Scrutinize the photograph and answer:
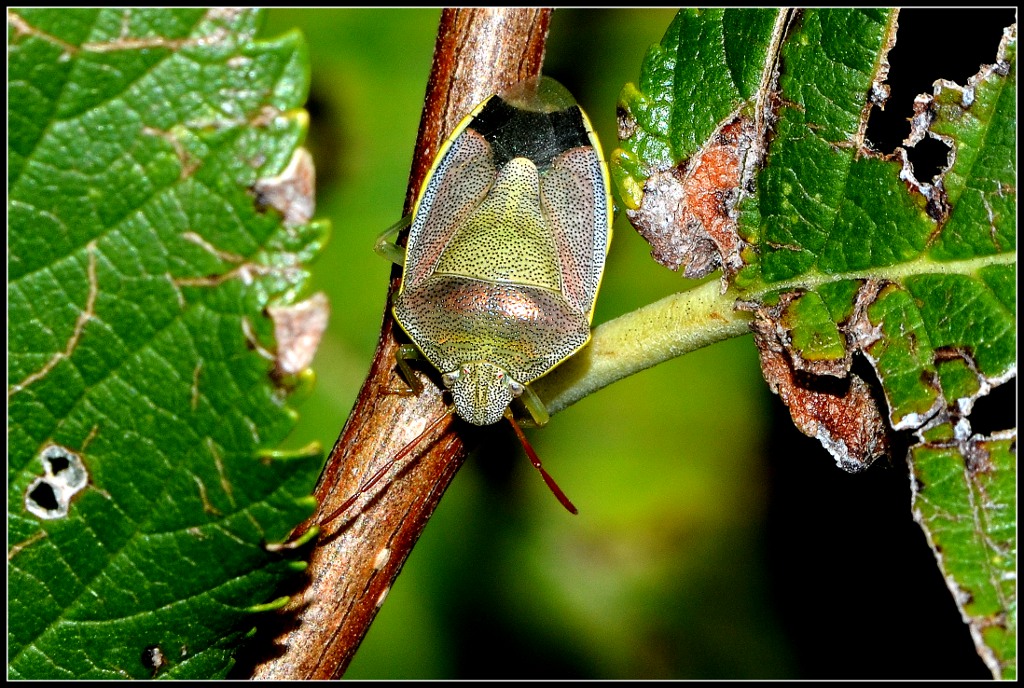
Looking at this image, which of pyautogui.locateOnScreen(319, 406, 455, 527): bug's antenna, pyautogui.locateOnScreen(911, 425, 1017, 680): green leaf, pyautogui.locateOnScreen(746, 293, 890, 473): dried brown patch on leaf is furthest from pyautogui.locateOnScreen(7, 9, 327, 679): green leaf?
pyautogui.locateOnScreen(911, 425, 1017, 680): green leaf

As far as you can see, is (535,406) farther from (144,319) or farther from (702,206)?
(144,319)

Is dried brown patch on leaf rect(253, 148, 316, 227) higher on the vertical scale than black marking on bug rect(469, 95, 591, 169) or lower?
higher

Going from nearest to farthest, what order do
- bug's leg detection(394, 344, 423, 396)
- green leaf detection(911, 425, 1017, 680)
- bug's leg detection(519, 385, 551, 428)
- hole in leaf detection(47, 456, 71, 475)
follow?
hole in leaf detection(47, 456, 71, 475), green leaf detection(911, 425, 1017, 680), bug's leg detection(394, 344, 423, 396), bug's leg detection(519, 385, 551, 428)

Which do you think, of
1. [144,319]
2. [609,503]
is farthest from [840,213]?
[609,503]

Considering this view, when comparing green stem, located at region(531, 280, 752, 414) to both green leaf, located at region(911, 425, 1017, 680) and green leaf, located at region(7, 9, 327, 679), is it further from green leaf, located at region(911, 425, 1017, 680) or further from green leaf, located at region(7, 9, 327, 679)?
green leaf, located at region(7, 9, 327, 679)

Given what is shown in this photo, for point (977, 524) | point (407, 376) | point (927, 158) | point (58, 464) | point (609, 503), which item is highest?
point (927, 158)

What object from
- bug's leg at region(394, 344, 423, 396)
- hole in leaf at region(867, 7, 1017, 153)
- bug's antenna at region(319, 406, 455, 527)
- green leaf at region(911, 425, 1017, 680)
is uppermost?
hole in leaf at region(867, 7, 1017, 153)
